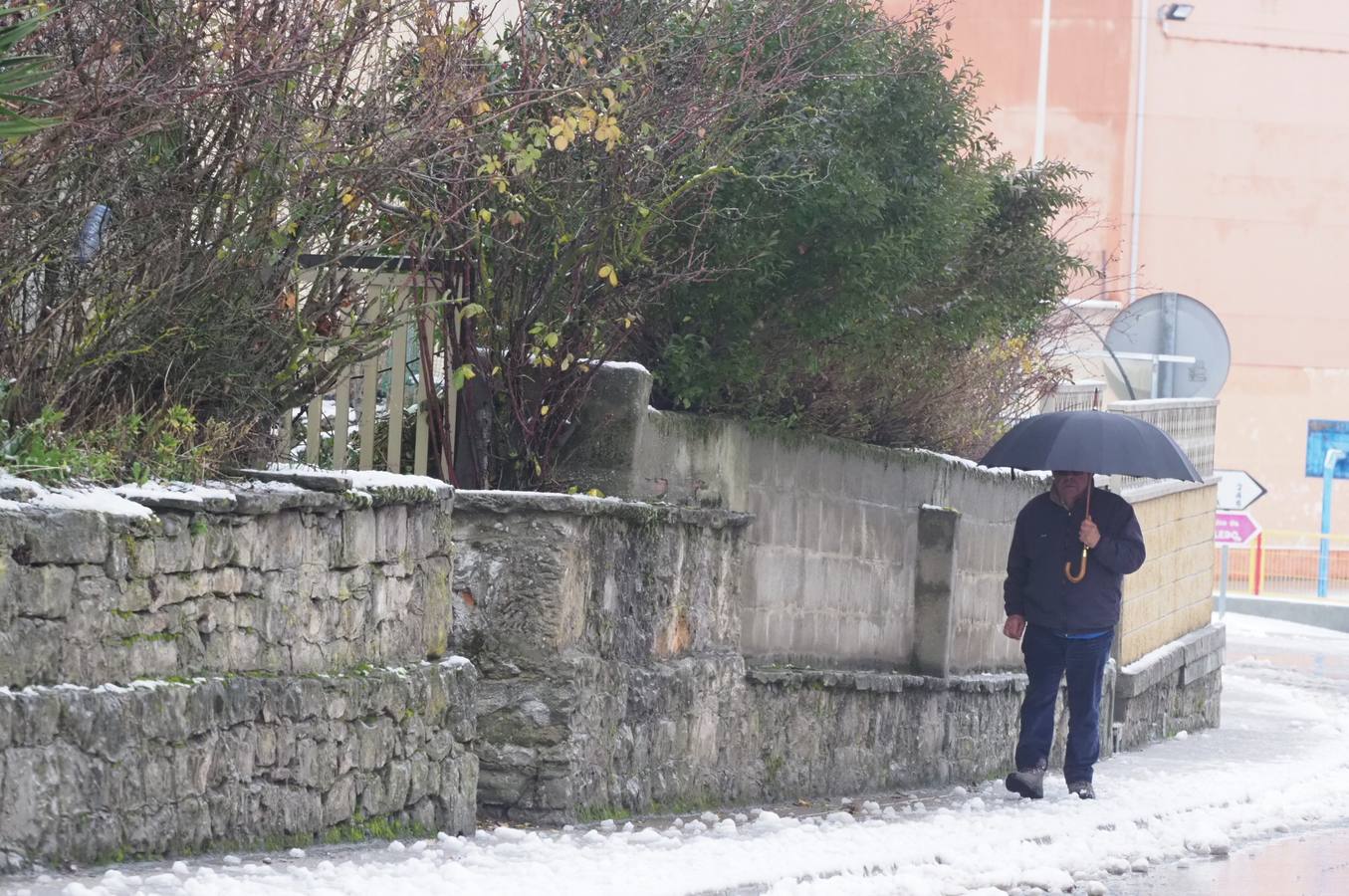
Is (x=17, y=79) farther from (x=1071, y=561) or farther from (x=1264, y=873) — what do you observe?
(x=1071, y=561)

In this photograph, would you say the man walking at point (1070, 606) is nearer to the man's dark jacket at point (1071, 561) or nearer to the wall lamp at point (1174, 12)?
the man's dark jacket at point (1071, 561)

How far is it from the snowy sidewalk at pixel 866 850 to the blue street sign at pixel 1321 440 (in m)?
31.8

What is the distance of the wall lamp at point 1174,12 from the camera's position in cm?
4188

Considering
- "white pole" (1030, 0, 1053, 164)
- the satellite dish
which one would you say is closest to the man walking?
the satellite dish

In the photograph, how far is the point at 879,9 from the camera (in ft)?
30.6

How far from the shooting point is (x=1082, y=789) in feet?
32.7

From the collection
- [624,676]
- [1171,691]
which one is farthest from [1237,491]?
[624,676]

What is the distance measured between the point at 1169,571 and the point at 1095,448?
6.90 metres

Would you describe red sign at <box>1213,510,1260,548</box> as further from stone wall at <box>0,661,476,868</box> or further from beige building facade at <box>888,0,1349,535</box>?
stone wall at <box>0,661,476,868</box>

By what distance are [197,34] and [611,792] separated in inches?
138

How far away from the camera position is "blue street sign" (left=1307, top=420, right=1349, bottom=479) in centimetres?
4266

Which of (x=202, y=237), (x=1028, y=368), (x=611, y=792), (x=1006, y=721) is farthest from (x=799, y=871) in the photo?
(x=1028, y=368)

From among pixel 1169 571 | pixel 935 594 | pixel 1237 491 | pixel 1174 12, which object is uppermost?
pixel 1174 12

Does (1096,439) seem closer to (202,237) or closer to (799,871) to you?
(799,871)
